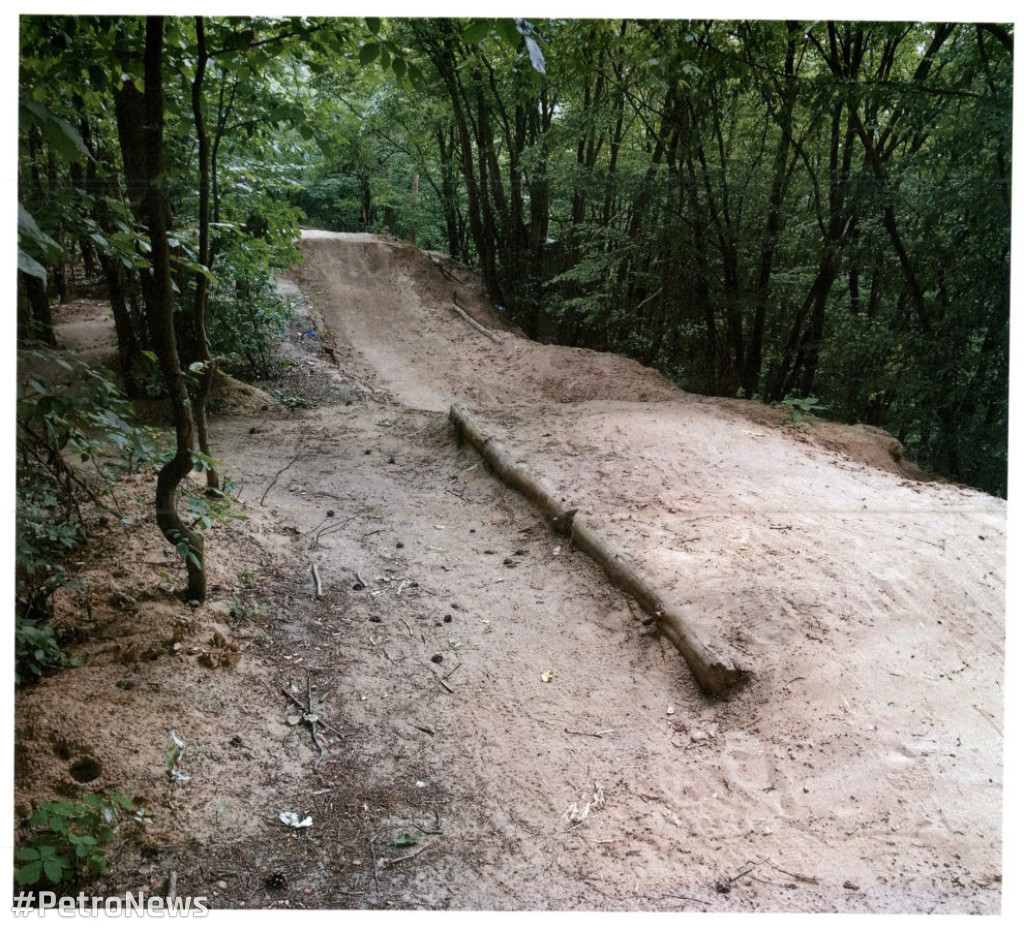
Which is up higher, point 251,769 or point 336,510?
point 336,510

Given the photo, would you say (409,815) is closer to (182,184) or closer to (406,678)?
(406,678)

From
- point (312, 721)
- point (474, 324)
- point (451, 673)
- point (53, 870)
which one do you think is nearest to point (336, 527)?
point (451, 673)

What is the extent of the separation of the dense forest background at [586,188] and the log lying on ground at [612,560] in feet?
2.97

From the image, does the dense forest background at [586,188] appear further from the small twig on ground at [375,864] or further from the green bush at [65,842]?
the small twig on ground at [375,864]

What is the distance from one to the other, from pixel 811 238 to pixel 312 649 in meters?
3.54

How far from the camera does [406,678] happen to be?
2.23 meters

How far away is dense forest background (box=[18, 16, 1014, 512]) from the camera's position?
181 centimetres

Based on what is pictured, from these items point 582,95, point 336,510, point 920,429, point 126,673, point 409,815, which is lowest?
point 409,815

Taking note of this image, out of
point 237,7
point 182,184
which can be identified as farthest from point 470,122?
point 237,7

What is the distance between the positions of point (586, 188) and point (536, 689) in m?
3.77

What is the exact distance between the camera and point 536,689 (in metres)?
2.21

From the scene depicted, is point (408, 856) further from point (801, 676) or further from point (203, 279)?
point (203, 279)

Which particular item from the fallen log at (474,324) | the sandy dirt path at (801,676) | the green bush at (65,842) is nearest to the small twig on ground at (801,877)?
the sandy dirt path at (801,676)

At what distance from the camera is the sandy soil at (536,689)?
143 centimetres
